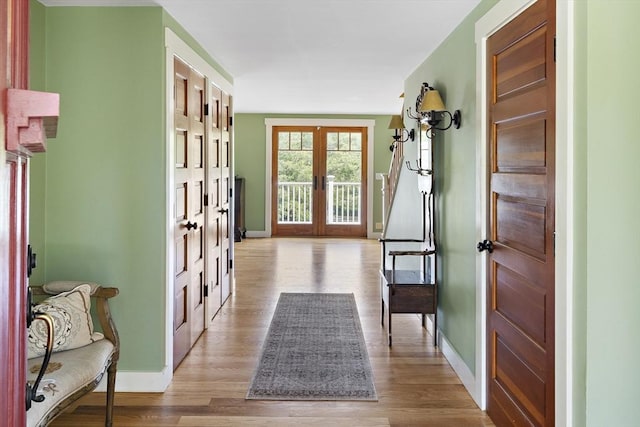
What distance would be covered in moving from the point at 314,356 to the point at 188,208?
54.4 inches

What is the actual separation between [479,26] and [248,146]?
24.5 feet

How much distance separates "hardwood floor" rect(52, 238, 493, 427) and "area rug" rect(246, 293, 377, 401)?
0.27ft

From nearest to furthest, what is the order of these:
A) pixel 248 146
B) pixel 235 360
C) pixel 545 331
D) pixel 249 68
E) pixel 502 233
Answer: pixel 545 331, pixel 502 233, pixel 235 360, pixel 249 68, pixel 248 146

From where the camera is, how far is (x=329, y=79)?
5691 millimetres

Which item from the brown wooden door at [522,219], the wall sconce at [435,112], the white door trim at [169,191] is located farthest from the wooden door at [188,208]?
the brown wooden door at [522,219]

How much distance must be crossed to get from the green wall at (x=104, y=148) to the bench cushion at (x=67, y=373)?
0.70m

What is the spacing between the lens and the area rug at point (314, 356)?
3.06 m

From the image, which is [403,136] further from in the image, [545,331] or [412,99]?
[545,331]

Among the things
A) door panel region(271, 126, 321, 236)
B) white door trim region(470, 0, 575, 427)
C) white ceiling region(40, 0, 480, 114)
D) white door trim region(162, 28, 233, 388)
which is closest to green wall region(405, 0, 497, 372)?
white ceiling region(40, 0, 480, 114)

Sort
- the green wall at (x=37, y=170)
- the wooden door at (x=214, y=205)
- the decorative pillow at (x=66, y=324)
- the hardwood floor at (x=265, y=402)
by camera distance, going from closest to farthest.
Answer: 1. the decorative pillow at (x=66, y=324)
2. the hardwood floor at (x=265, y=402)
3. the green wall at (x=37, y=170)
4. the wooden door at (x=214, y=205)

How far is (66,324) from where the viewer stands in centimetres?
242

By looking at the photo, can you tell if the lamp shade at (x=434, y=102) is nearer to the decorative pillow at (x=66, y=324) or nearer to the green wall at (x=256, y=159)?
the decorative pillow at (x=66, y=324)

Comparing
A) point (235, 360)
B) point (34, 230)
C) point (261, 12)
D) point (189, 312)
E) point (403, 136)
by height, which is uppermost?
point (261, 12)

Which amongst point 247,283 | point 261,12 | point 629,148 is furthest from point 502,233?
point 247,283
